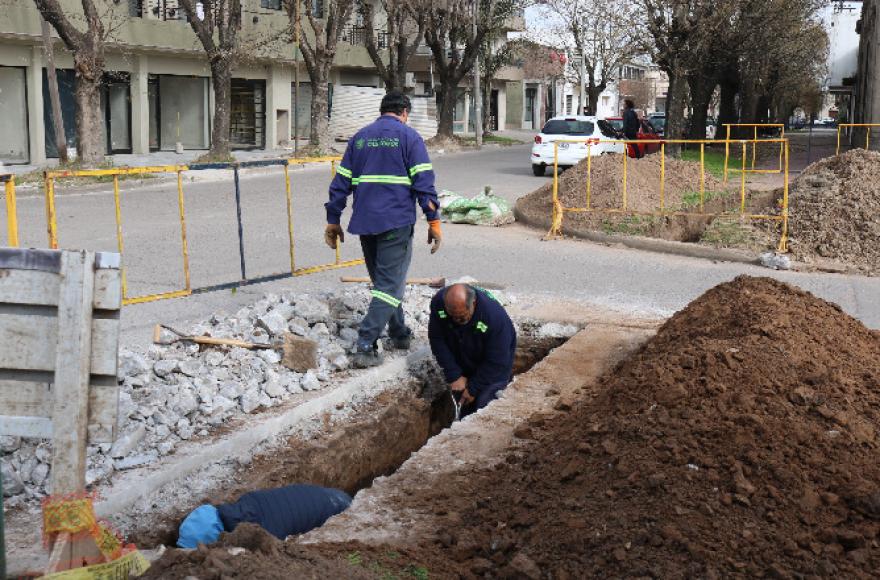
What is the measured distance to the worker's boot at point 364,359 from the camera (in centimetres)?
717

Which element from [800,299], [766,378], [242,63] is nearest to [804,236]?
[800,299]

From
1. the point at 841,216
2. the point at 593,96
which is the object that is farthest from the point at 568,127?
the point at 593,96

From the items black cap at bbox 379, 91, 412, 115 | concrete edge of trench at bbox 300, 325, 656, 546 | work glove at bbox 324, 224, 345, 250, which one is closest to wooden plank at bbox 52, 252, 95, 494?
concrete edge of trench at bbox 300, 325, 656, 546

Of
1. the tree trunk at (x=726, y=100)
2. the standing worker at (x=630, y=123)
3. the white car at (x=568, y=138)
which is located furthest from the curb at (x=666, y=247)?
the tree trunk at (x=726, y=100)

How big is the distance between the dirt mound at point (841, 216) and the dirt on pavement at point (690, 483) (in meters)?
6.81

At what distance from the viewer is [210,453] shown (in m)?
5.55

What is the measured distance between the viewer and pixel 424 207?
22.6ft

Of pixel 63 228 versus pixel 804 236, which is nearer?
pixel 804 236

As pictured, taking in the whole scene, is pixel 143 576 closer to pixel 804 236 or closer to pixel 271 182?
→ pixel 804 236

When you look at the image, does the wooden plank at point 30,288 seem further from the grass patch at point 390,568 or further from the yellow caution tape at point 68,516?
the grass patch at point 390,568

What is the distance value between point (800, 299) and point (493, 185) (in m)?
15.6

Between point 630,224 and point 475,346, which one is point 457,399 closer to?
point 475,346

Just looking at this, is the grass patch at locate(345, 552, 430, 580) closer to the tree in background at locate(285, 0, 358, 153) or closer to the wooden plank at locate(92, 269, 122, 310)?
the wooden plank at locate(92, 269, 122, 310)

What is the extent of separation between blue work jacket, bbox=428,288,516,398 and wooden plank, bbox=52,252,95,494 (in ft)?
12.7
